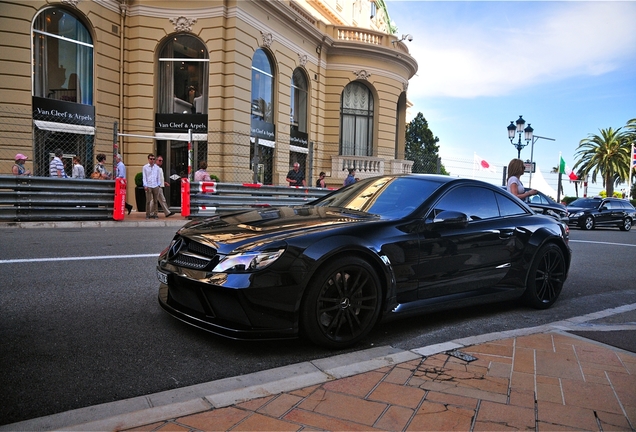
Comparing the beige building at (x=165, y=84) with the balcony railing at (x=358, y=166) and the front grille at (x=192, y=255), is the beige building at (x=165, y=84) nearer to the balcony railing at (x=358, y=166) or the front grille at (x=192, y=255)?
the balcony railing at (x=358, y=166)

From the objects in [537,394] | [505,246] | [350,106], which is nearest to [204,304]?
[537,394]

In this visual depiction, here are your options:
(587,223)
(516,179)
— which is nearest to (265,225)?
(516,179)

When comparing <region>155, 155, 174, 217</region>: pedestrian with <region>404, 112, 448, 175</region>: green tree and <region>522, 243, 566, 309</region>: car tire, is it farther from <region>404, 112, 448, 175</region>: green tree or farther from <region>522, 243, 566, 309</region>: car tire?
<region>404, 112, 448, 175</region>: green tree

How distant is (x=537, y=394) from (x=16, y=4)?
18.0 m

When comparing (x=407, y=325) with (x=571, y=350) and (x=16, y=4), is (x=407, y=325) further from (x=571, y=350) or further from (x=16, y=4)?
(x=16, y=4)

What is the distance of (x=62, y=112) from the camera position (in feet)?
54.1

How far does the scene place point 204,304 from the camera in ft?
11.5

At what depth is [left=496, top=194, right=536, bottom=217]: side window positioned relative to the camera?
16.8 ft

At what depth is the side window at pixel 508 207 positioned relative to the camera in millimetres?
5110

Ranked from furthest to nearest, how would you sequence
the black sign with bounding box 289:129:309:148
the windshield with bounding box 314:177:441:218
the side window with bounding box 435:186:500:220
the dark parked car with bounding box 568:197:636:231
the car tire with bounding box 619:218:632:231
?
the black sign with bounding box 289:129:309:148 → the car tire with bounding box 619:218:632:231 → the dark parked car with bounding box 568:197:636:231 → the side window with bounding box 435:186:500:220 → the windshield with bounding box 314:177:441:218

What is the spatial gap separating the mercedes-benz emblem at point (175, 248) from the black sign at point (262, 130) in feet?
52.9

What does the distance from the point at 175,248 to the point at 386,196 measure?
1979 millimetres

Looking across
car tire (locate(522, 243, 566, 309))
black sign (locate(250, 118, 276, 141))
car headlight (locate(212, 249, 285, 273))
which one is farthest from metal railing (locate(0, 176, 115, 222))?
car tire (locate(522, 243, 566, 309))

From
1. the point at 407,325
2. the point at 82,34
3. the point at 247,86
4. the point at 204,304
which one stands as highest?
the point at 82,34
